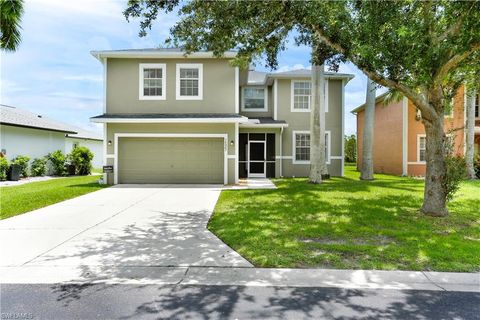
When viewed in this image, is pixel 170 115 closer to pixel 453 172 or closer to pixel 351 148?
pixel 453 172

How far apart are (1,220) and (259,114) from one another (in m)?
15.3

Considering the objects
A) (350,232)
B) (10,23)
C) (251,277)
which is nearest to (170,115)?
(10,23)

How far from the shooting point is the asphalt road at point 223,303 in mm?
3707

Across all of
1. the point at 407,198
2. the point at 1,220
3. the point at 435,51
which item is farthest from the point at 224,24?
the point at 407,198

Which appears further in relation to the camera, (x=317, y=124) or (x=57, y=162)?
(x=57, y=162)

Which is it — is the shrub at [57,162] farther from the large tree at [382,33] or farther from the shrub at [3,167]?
the large tree at [382,33]

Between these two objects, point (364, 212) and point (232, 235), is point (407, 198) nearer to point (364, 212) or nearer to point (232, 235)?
point (364, 212)

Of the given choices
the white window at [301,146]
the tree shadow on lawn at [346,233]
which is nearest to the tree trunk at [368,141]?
the white window at [301,146]

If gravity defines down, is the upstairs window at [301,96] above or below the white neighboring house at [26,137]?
above

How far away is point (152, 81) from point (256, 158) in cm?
741

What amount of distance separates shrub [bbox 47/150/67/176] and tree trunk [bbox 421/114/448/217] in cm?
2181

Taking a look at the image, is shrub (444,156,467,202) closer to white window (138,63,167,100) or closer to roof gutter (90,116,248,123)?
roof gutter (90,116,248,123)

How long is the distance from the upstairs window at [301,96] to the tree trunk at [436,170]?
12.0m

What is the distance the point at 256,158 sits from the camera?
65.4 feet
